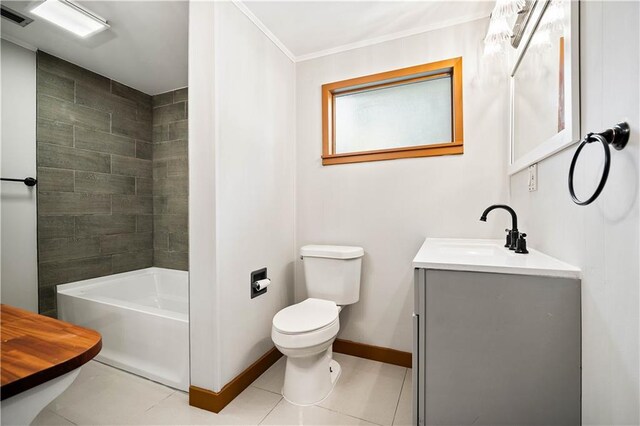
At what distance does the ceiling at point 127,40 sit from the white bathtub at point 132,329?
191cm

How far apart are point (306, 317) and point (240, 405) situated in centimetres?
61

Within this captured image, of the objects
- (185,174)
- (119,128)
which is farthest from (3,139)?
(185,174)

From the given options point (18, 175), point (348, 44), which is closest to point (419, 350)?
point (348, 44)

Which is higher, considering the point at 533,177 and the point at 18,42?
the point at 18,42

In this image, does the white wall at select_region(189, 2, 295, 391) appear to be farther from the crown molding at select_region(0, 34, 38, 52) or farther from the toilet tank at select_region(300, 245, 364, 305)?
the crown molding at select_region(0, 34, 38, 52)

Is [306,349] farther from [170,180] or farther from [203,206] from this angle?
[170,180]

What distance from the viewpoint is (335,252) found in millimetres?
1980

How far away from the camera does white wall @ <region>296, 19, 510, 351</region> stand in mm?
1845

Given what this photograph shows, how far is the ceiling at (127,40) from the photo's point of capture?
5.90 feet

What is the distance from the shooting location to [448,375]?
1.03 metres

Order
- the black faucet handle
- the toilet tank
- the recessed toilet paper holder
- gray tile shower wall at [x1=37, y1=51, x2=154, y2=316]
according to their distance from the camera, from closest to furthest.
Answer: the black faucet handle < the recessed toilet paper holder < the toilet tank < gray tile shower wall at [x1=37, y1=51, x2=154, y2=316]

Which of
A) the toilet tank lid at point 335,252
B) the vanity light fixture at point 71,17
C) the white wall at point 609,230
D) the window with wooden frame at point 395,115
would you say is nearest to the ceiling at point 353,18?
the window with wooden frame at point 395,115

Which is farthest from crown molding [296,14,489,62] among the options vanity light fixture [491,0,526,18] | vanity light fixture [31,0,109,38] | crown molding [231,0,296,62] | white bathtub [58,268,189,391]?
white bathtub [58,268,189,391]

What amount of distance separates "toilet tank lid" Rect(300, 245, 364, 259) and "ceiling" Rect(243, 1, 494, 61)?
5.12 ft
